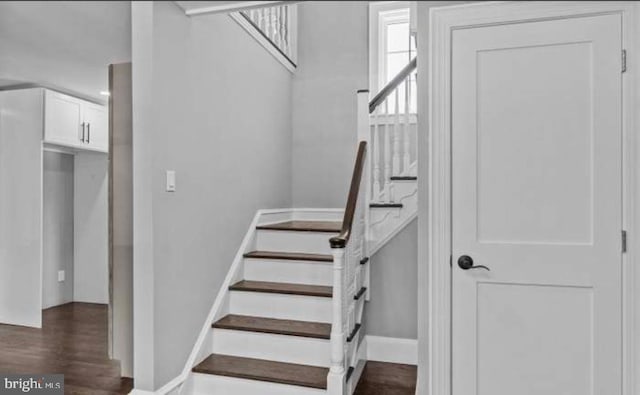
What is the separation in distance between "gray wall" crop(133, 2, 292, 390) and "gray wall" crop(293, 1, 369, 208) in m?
0.78

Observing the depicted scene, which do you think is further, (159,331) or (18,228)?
(159,331)

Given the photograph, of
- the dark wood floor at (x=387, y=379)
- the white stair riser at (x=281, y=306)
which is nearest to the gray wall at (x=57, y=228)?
the white stair riser at (x=281, y=306)

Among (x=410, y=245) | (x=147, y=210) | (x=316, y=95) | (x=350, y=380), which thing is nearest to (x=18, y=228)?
(x=147, y=210)

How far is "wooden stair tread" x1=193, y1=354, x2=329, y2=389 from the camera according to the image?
2.09 metres

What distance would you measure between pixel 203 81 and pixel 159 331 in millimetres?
1362

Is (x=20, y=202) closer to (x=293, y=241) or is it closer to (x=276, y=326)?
(x=276, y=326)

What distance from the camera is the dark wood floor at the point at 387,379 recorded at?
2.36 meters

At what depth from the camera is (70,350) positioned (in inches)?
85.4

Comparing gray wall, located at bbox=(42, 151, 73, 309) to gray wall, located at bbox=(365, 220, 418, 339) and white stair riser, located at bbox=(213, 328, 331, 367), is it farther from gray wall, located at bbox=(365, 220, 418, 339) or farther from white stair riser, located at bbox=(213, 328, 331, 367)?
gray wall, located at bbox=(365, 220, 418, 339)

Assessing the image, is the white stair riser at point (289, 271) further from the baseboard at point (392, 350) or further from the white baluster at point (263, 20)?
the white baluster at point (263, 20)

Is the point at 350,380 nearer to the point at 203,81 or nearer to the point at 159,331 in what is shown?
the point at 159,331

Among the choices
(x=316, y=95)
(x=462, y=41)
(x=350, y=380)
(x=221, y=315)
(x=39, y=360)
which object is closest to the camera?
(x=462, y=41)

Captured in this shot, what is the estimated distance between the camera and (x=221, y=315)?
253 centimetres

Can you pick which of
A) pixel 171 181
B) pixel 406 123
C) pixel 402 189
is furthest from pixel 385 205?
pixel 171 181
